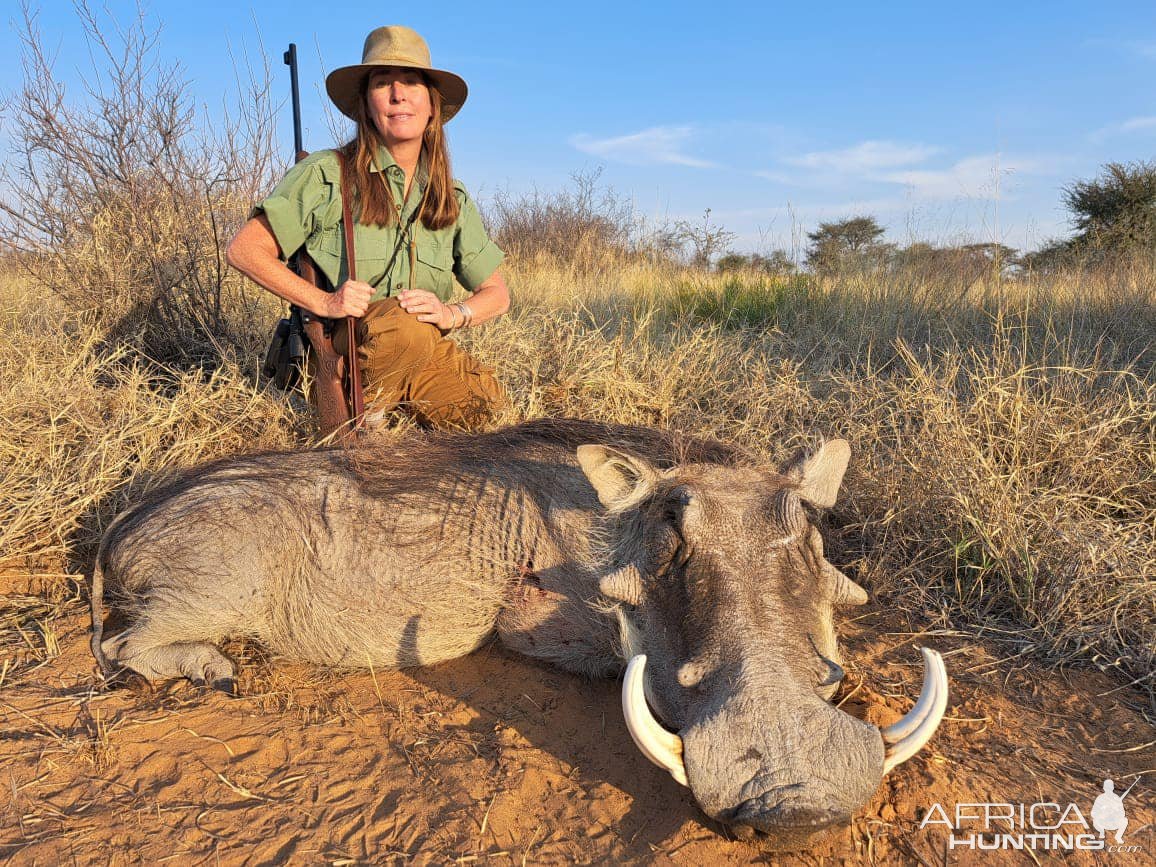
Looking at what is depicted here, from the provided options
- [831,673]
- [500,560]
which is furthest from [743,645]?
[500,560]

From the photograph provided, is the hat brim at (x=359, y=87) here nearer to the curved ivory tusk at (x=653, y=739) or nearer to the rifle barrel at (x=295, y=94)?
the rifle barrel at (x=295, y=94)

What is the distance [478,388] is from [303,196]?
1.12 meters

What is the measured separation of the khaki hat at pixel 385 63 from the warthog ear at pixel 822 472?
234 centimetres

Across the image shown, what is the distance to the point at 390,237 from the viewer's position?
141 inches

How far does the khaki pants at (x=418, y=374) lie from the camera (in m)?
3.37

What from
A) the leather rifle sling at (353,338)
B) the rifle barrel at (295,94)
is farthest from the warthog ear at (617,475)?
the rifle barrel at (295,94)

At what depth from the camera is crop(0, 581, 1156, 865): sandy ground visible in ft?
5.96

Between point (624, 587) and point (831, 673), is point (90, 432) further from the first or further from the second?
point (831, 673)

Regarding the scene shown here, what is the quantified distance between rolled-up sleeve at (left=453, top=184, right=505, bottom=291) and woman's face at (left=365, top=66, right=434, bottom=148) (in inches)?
16.1

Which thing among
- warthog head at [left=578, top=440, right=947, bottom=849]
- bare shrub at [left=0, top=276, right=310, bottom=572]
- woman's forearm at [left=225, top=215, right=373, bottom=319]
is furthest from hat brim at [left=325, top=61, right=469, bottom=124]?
warthog head at [left=578, top=440, right=947, bottom=849]

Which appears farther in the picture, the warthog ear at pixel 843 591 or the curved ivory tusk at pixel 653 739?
the warthog ear at pixel 843 591

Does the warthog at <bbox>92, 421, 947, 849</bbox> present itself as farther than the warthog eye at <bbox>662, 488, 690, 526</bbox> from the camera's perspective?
No

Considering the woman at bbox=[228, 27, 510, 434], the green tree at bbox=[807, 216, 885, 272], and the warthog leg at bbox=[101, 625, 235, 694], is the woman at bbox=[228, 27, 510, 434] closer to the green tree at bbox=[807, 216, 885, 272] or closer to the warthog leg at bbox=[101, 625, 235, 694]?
the warthog leg at bbox=[101, 625, 235, 694]

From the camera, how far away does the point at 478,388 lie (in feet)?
12.3
